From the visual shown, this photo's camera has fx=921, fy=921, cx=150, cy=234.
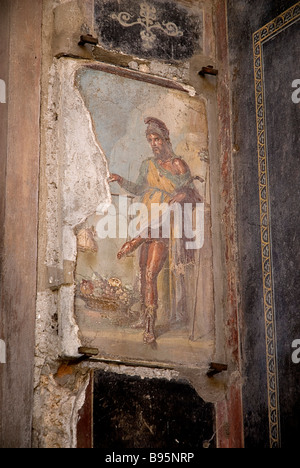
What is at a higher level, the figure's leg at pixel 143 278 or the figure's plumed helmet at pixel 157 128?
the figure's plumed helmet at pixel 157 128

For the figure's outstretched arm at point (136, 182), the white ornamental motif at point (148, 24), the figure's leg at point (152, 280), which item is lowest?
the figure's leg at point (152, 280)

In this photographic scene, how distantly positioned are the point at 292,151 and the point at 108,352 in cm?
186

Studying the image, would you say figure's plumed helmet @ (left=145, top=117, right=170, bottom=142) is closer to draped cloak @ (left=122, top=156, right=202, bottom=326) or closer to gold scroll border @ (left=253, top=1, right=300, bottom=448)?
draped cloak @ (left=122, top=156, right=202, bottom=326)

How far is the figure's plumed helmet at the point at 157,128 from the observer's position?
6.76 metres

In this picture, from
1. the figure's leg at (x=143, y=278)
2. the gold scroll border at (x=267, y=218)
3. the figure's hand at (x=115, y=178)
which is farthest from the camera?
the figure's hand at (x=115, y=178)

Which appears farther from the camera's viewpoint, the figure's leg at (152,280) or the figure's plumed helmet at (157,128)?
the figure's plumed helmet at (157,128)

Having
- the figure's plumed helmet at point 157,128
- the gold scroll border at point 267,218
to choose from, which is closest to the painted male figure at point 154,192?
the figure's plumed helmet at point 157,128

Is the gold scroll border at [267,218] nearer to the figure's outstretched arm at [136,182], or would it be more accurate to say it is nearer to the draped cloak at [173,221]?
the draped cloak at [173,221]

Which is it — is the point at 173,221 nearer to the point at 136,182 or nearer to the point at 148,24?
the point at 136,182

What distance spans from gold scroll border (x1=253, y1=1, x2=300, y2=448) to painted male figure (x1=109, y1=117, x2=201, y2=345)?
1.82 ft

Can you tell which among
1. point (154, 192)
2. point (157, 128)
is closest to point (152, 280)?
point (154, 192)

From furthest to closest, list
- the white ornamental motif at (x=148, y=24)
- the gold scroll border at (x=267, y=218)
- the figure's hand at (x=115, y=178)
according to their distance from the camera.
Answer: the white ornamental motif at (x=148, y=24), the figure's hand at (x=115, y=178), the gold scroll border at (x=267, y=218)

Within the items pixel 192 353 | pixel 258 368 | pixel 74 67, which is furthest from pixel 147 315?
pixel 74 67

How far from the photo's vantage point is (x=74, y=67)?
6.51 m
